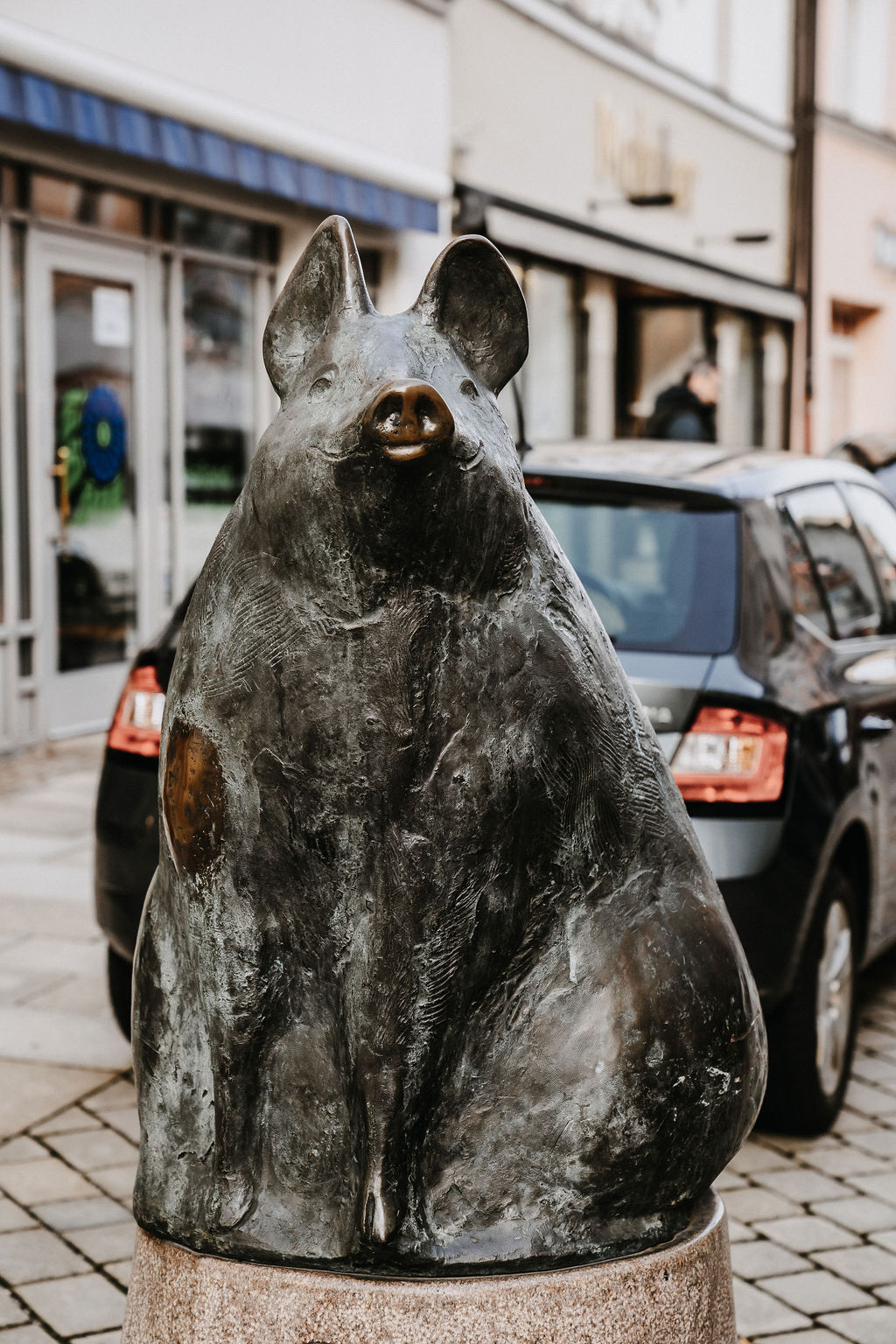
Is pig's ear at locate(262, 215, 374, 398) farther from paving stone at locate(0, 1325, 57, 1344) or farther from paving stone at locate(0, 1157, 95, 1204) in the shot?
paving stone at locate(0, 1157, 95, 1204)

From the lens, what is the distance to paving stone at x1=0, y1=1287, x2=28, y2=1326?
3301mm

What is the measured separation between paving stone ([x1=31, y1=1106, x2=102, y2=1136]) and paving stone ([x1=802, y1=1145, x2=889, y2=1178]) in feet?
6.05

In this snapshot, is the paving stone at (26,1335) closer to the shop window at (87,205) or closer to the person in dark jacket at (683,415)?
the person in dark jacket at (683,415)

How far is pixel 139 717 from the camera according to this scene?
4418mm

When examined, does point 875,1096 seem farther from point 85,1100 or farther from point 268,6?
point 268,6

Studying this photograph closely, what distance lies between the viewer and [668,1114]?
2.17 metres

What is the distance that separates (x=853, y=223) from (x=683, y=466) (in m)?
18.1

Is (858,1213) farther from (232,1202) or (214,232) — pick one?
(214,232)

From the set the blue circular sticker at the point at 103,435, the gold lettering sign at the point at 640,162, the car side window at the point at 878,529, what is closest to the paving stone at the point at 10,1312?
the car side window at the point at 878,529

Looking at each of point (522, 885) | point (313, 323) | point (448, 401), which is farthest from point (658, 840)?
point (313, 323)

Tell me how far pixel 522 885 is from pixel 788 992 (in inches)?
90.1

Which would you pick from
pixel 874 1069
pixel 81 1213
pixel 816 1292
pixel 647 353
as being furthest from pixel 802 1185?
pixel 647 353

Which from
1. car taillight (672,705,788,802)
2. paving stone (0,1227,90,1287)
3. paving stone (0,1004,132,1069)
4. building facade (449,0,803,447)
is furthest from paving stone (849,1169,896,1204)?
building facade (449,0,803,447)

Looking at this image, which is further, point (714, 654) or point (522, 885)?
point (714, 654)
